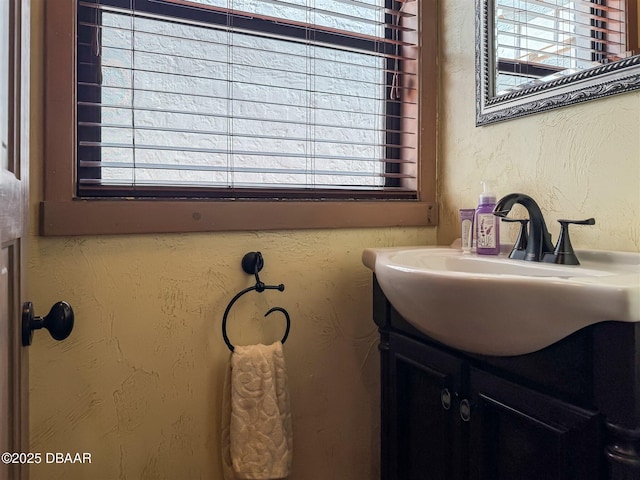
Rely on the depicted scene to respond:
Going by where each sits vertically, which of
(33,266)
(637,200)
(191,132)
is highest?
(191,132)

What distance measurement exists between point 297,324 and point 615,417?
772 millimetres

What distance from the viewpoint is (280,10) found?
128 cm

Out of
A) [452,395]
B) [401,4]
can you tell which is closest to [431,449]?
[452,395]

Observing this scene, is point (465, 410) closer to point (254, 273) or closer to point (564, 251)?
point (564, 251)

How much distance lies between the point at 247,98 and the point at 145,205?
39cm

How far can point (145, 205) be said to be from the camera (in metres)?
1.08

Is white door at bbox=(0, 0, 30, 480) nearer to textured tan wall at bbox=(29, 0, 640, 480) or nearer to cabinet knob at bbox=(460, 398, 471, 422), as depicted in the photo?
textured tan wall at bbox=(29, 0, 640, 480)

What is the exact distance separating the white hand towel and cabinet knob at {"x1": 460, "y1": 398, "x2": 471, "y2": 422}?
1.43 feet

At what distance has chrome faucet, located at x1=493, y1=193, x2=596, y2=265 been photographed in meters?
0.92

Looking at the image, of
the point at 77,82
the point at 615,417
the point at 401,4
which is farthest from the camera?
the point at 401,4

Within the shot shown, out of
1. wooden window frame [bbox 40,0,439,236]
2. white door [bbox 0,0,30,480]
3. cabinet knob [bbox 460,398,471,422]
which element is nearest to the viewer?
white door [bbox 0,0,30,480]

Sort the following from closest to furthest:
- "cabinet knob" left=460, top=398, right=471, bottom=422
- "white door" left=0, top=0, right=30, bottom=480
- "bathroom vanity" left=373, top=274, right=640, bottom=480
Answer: "white door" left=0, top=0, right=30, bottom=480, "bathroom vanity" left=373, top=274, right=640, bottom=480, "cabinet knob" left=460, top=398, right=471, bottom=422

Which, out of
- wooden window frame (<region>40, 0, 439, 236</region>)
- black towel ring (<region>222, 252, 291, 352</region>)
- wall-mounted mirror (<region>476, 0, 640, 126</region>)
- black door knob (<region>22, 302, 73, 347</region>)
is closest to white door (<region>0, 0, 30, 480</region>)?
black door knob (<region>22, 302, 73, 347</region>)

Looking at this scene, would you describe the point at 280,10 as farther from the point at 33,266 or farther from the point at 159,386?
the point at 159,386
